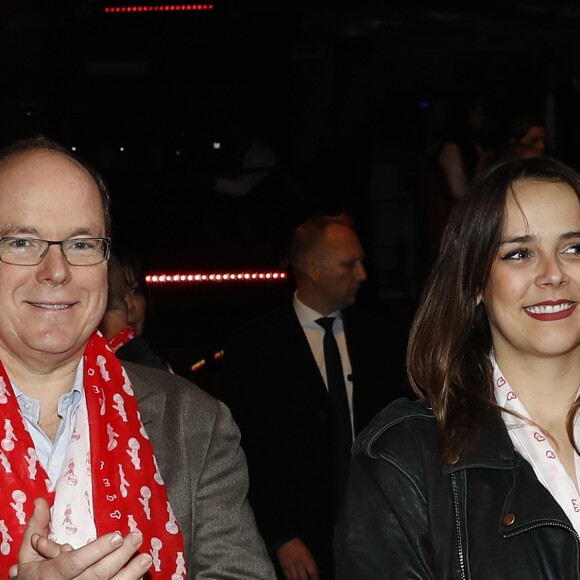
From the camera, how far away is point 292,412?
17.7 feet

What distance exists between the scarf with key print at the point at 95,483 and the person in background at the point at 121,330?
1.25m

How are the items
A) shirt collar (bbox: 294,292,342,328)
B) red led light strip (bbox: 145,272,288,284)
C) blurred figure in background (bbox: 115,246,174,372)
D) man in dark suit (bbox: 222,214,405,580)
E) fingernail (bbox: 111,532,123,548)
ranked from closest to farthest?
1. fingernail (bbox: 111,532,123,548)
2. blurred figure in background (bbox: 115,246,174,372)
3. man in dark suit (bbox: 222,214,405,580)
4. shirt collar (bbox: 294,292,342,328)
5. red led light strip (bbox: 145,272,288,284)

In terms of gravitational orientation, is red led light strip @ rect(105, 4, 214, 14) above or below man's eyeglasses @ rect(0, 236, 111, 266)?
above

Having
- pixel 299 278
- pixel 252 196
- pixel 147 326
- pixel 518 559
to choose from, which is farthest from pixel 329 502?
pixel 518 559

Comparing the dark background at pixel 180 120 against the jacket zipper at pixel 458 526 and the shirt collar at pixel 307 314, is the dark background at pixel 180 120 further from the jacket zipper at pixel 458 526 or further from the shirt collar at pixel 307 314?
the jacket zipper at pixel 458 526

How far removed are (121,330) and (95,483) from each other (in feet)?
5.26

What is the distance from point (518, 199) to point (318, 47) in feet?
21.4

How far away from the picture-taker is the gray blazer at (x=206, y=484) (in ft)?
9.92

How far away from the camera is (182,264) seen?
6852mm

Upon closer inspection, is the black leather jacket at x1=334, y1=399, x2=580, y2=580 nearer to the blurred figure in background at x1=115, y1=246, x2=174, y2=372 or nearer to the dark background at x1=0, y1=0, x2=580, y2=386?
A: the blurred figure in background at x1=115, y1=246, x2=174, y2=372

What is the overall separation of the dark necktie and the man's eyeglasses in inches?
102

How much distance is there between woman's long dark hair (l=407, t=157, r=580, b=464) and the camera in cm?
294

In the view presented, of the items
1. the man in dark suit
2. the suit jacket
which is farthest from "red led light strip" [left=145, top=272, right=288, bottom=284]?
the suit jacket

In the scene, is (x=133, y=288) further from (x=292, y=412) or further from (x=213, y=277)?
(x=213, y=277)
